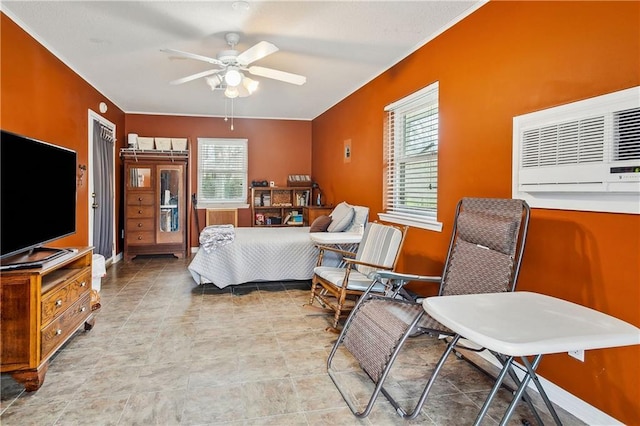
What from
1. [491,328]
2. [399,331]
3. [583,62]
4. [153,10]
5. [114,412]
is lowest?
[114,412]

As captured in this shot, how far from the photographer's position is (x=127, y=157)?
6.35m

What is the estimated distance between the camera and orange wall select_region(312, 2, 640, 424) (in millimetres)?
1826

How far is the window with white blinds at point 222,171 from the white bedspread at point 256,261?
108 inches

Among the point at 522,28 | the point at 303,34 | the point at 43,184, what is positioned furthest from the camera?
the point at 303,34

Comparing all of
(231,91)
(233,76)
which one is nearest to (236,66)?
(233,76)

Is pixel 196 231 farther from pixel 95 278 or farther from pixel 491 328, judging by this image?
pixel 491 328

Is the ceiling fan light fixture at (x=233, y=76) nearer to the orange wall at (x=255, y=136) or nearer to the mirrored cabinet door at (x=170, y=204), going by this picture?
the mirrored cabinet door at (x=170, y=204)

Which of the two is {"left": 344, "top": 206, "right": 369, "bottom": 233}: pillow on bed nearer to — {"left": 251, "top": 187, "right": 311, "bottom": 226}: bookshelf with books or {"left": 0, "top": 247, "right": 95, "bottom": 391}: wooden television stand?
{"left": 251, "top": 187, "right": 311, "bottom": 226}: bookshelf with books

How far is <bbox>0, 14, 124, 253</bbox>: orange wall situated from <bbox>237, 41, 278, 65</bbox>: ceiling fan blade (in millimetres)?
1749

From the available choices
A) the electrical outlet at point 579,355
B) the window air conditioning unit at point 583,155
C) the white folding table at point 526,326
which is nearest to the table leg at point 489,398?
the white folding table at point 526,326

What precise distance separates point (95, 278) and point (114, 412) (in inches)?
80.3

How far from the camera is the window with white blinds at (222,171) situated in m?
7.11

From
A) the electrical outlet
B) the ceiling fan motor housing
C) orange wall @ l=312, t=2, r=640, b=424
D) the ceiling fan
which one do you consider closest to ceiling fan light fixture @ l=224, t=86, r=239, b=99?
the ceiling fan

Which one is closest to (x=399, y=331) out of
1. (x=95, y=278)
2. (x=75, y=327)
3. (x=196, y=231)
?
(x=75, y=327)
